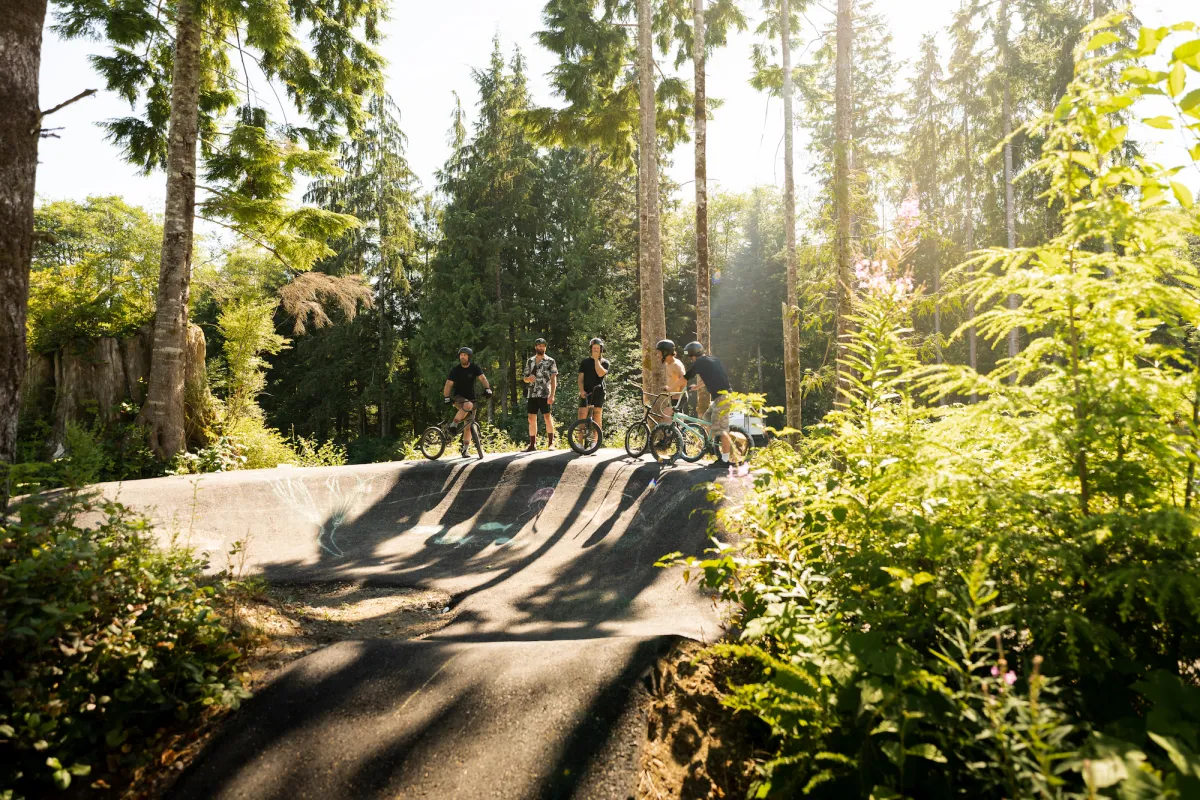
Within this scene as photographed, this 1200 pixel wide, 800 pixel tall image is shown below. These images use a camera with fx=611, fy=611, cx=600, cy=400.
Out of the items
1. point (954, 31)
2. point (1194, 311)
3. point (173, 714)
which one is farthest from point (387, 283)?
point (1194, 311)

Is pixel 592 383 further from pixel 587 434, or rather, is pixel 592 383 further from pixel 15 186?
pixel 15 186

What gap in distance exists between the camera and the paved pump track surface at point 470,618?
299 centimetres

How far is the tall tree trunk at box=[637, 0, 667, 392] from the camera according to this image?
43.4 ft

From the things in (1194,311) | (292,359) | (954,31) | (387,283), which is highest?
(954,31)

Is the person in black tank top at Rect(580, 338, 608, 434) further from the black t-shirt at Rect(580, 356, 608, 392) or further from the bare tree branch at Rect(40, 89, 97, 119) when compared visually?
the bare tree branch at Rect(40, 89, 97, 119)

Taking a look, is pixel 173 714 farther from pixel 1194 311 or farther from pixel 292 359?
pixel 292 359

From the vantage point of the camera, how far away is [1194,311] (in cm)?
221

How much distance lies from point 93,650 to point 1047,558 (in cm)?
435

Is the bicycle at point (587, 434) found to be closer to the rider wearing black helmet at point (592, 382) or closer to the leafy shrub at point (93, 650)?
the rider wearing black helmet at point (592, 382)

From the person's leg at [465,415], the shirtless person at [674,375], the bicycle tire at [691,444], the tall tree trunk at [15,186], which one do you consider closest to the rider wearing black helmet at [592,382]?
the shirtless person at [674,375]

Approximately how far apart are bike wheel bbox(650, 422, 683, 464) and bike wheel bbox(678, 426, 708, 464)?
0.07 metres

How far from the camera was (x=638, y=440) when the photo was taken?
10766 mm

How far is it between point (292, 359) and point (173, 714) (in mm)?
39264

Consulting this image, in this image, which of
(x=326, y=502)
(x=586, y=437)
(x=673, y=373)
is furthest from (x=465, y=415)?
(x=673, y=373)
